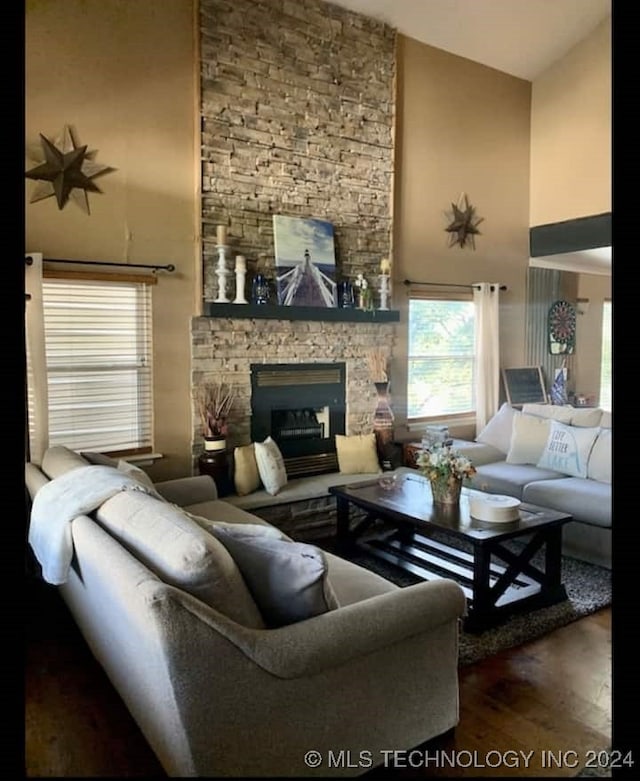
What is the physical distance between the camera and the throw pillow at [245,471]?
13.7 feet

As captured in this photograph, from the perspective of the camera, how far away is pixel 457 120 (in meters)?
5.72

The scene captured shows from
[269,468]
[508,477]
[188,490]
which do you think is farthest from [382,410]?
[188,490]

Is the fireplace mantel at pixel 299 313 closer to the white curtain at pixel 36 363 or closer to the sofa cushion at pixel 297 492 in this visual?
the white curtain at pixel 36 363

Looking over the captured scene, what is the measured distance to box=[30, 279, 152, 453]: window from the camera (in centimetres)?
381

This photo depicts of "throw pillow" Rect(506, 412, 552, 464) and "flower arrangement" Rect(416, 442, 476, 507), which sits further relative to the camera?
"throw pillow" Rect(506, 412, 552, 464)

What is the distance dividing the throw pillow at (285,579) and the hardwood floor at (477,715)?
24.4 inches

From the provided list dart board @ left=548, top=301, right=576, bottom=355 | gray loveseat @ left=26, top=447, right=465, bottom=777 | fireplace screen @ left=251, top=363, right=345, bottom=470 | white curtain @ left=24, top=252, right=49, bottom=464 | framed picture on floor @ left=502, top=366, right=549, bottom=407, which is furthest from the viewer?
dart board @ left=548, top=301, right=576, bottom=355

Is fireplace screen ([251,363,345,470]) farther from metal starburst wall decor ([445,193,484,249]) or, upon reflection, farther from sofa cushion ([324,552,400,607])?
sofa cushion ([324,552,400,607])

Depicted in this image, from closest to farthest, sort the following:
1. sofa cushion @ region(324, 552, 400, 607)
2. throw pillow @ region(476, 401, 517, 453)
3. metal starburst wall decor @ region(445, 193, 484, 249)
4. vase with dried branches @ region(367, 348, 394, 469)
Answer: sofa cushion @ region(324, 552, 400, 607) → vase with dried branches @ region(367, 348, 394, 469) → throw pillow @ region(476, 401, 517, 453) → metal starburst wall decor @ region(445, 193, 484, 249)

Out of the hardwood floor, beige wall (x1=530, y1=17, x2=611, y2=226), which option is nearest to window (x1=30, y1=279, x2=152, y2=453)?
the hardwood floor

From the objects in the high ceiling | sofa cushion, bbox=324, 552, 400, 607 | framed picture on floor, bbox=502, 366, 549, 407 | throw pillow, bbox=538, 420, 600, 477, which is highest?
the high ceiling

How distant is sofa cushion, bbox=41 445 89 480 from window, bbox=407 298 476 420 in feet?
10.6
